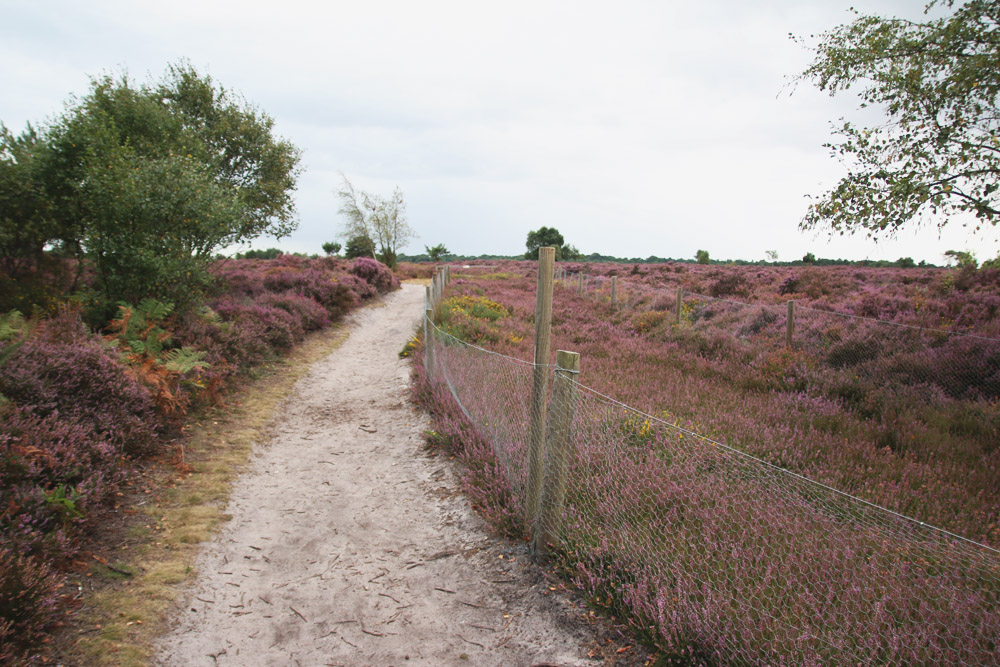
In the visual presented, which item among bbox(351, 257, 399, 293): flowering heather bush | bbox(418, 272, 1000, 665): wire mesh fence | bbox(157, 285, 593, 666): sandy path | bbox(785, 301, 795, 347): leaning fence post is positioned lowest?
bbox(157, 285, 593, 666): sandy path

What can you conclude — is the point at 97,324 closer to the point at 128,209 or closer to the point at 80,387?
the point at 128,209

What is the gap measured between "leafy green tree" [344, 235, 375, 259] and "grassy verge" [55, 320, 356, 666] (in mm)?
38268

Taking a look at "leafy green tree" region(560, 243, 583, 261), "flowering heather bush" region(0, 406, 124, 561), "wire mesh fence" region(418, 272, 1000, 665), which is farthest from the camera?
"leafy green tree" region(560, 243, 583, 261)

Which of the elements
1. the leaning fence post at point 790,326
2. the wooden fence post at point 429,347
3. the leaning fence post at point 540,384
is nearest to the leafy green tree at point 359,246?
the wooden fence post at point 429,347

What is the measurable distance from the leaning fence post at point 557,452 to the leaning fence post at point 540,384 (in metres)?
0.07

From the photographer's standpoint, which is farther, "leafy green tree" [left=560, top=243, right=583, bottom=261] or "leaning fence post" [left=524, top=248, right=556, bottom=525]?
"leafy green tree" [left=560, top=243, right=583, bottom=261]

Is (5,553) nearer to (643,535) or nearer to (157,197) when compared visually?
(643,535)

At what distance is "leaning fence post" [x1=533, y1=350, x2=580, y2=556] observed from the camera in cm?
359

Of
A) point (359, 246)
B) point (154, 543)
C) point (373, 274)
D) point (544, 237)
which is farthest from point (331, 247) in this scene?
point (154, 543)

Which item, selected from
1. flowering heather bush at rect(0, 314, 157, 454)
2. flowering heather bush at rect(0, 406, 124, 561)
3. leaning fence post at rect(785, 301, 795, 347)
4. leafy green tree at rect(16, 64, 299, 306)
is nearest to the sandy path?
flowering heather bush at rect(0, 406, 124, 561)

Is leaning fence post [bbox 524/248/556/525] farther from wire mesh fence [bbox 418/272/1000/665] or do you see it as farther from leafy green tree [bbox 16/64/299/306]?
leafy green tree [bbox 16/64/299/306]

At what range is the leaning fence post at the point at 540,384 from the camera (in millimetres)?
3912

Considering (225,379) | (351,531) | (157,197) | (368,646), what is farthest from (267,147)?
(368,646)

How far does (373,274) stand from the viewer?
24078mm
